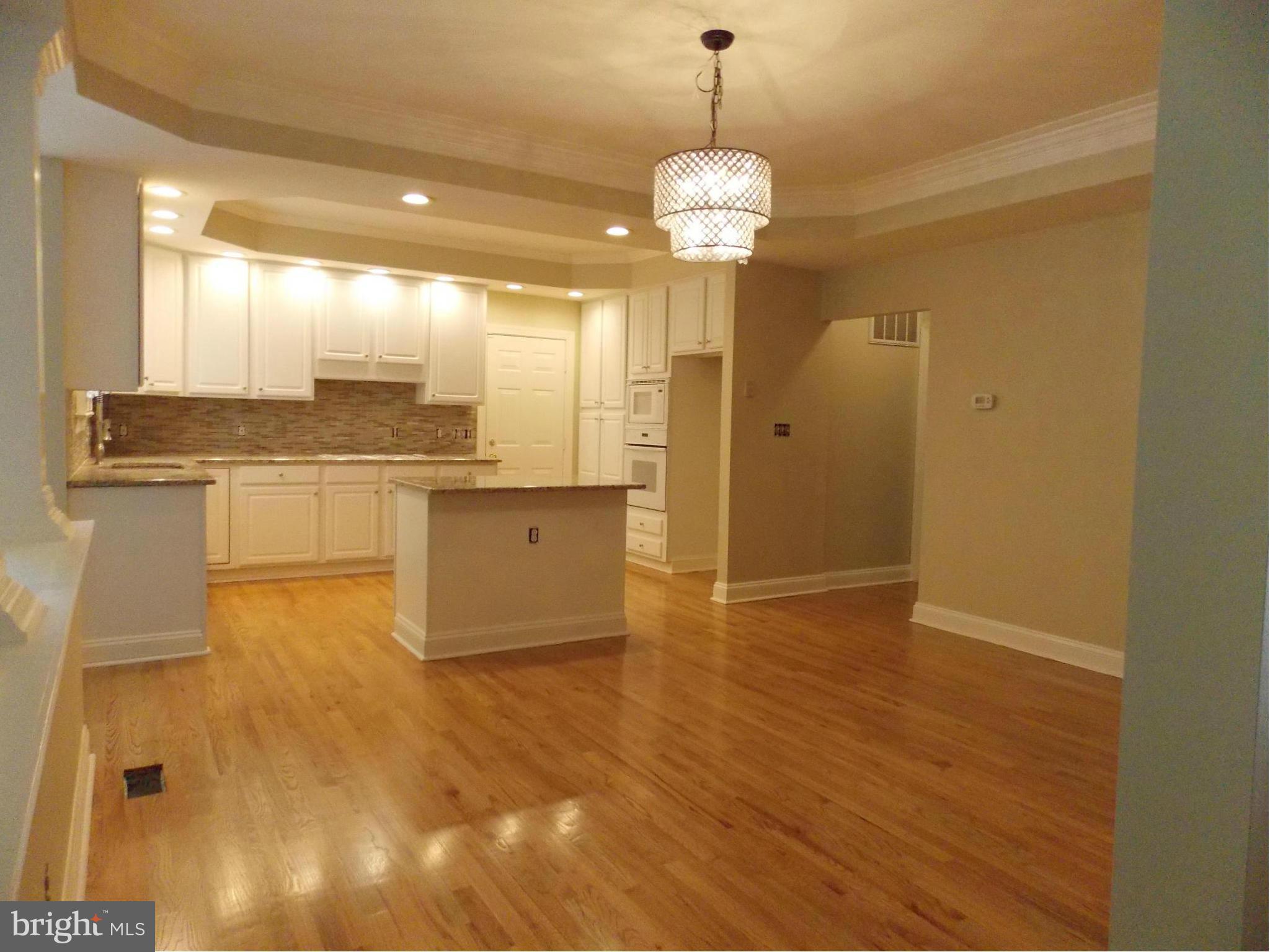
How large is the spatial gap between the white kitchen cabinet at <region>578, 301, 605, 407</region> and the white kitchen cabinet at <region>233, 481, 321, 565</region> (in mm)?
2698

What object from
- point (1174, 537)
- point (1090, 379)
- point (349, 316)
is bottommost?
point (1174, 537)

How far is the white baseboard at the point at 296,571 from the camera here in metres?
6.20

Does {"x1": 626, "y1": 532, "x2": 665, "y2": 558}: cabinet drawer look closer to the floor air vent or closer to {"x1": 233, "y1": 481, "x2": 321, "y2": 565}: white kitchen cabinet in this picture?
{"x1": 233, "y1": 481, "x2": 321, "y2": 565}: white kitchen cabinet

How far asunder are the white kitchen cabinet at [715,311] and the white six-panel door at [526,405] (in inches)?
86.7

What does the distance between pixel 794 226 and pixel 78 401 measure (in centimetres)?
439

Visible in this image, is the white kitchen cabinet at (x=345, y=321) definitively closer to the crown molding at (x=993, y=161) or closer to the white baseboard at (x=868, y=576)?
the crown molding at (x=993, y=161)

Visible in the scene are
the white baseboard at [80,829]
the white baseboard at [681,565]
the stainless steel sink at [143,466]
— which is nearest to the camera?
the white baseboard at [80,829]

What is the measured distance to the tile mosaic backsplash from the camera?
6332mm

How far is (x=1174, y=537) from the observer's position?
1394mm

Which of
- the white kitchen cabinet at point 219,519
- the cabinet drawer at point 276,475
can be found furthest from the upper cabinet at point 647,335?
the white kitchen cabinet at point 219,519

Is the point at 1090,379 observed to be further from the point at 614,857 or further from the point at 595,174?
the point at 614,857

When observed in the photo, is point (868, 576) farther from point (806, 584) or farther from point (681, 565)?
point (681, 565)

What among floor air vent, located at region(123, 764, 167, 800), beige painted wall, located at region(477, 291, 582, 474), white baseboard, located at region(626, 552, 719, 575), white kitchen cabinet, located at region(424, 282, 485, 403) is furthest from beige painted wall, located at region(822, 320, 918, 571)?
floor air vent, located at region(123, 764, 167, 800)

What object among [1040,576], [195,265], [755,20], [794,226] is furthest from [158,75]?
[1040,576]
